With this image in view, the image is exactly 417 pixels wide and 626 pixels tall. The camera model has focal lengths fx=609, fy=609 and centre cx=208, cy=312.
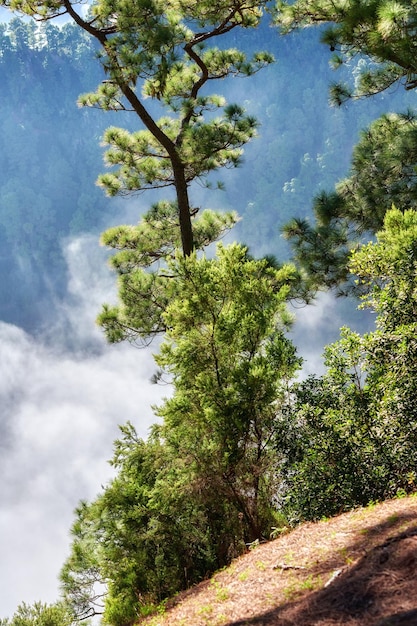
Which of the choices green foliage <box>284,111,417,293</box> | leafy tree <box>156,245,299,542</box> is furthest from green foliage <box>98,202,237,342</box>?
leafy tree <box>156,245,299,542</box>

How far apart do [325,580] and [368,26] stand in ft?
15.6

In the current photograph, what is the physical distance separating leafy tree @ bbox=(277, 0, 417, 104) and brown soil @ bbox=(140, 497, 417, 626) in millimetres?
3792

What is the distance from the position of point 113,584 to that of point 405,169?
6.18 meters

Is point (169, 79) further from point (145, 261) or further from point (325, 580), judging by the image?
point (325, 580)

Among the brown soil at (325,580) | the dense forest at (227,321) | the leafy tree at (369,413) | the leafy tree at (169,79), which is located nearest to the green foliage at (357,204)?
the dense forest at (227,321)

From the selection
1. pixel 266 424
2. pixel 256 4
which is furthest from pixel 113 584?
pixel 256 4

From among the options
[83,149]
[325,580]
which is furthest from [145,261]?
[83,149]

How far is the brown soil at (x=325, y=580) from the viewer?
8.23 feet

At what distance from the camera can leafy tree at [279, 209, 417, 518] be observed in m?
4.34

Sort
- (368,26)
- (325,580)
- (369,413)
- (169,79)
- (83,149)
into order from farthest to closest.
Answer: (83,149), (169,79), (368,26), (369,413), (325,580)

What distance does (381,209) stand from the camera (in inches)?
327

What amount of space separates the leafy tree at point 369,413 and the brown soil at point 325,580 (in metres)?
0.34

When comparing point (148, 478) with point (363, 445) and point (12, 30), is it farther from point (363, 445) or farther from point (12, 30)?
point (12, 30)

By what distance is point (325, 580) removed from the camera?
3.01 m
